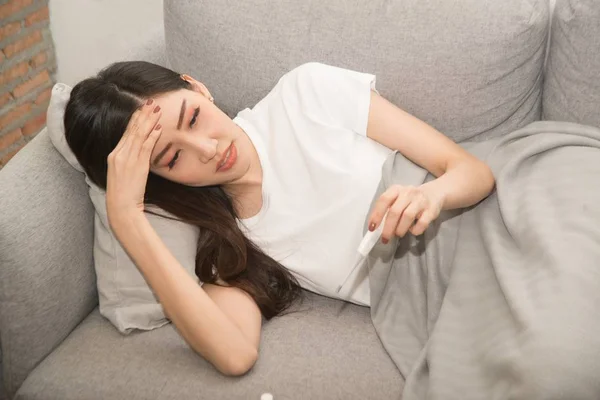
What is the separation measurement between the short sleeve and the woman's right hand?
0.33 meters

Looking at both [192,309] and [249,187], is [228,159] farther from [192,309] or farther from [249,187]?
[192,309]

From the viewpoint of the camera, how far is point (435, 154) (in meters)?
1.26

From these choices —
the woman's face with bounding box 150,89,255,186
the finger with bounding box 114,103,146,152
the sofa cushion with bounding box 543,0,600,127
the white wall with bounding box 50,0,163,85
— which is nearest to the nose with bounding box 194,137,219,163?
the woman's face with bounding box 150,89,255,186

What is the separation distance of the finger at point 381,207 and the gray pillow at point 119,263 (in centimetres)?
44

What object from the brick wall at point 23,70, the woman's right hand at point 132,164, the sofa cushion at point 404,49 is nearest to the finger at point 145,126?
the woman's right hand at point 132,164

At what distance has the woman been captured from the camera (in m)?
1.18

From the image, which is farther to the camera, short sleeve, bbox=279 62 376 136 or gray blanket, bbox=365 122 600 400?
short sleeve, bbox=279 62 376 136

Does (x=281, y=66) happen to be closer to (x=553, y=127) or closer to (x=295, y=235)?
(x=295, y=235)

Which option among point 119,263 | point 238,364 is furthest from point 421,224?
point 119,263

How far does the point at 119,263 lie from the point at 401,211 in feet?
2.01

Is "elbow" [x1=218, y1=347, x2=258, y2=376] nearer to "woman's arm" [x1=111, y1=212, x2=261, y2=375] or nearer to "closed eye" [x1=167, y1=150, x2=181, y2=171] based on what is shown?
"woman's arm" [x1=111, y1=212, x2=261, y2=375]

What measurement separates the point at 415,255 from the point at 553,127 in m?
0.40

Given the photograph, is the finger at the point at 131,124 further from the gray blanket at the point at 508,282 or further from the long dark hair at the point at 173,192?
the gray blanket at the point at 508,282

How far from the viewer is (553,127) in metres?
1.28
